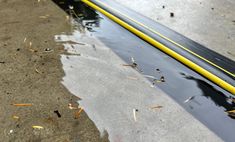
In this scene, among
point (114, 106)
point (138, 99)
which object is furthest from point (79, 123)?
point (138, 99)

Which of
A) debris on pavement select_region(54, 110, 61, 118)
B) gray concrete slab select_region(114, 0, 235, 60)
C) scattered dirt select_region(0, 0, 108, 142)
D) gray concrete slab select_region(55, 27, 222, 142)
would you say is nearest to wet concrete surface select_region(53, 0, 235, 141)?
gray concrete slab select_region(55, 27, 222, 142)

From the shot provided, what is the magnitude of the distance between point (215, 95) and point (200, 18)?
2445mm

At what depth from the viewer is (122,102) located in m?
3.21

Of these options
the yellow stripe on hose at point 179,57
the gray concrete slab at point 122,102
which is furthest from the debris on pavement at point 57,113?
the yellow stripe on hose at point 179,57

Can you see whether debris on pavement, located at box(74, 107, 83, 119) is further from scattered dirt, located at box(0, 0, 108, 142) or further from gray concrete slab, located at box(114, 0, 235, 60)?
gray concrete slab, located at box(114, 0, 235, 60)

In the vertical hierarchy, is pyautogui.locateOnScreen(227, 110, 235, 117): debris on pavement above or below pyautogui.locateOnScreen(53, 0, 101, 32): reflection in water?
below

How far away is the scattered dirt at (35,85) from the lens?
2.80m

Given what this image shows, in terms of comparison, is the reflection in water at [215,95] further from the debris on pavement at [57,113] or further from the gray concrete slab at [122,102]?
the debris on pavement at [57,113]

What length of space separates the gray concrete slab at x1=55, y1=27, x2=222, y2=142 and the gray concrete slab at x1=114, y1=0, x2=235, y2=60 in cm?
152

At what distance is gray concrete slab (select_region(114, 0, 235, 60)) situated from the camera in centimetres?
446

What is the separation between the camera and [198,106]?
314cm

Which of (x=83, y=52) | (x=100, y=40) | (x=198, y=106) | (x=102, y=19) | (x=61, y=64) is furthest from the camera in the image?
(x=102, y=19)

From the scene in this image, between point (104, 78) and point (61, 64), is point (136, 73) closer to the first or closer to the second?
point (104, 78)

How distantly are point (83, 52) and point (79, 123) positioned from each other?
153 cm
